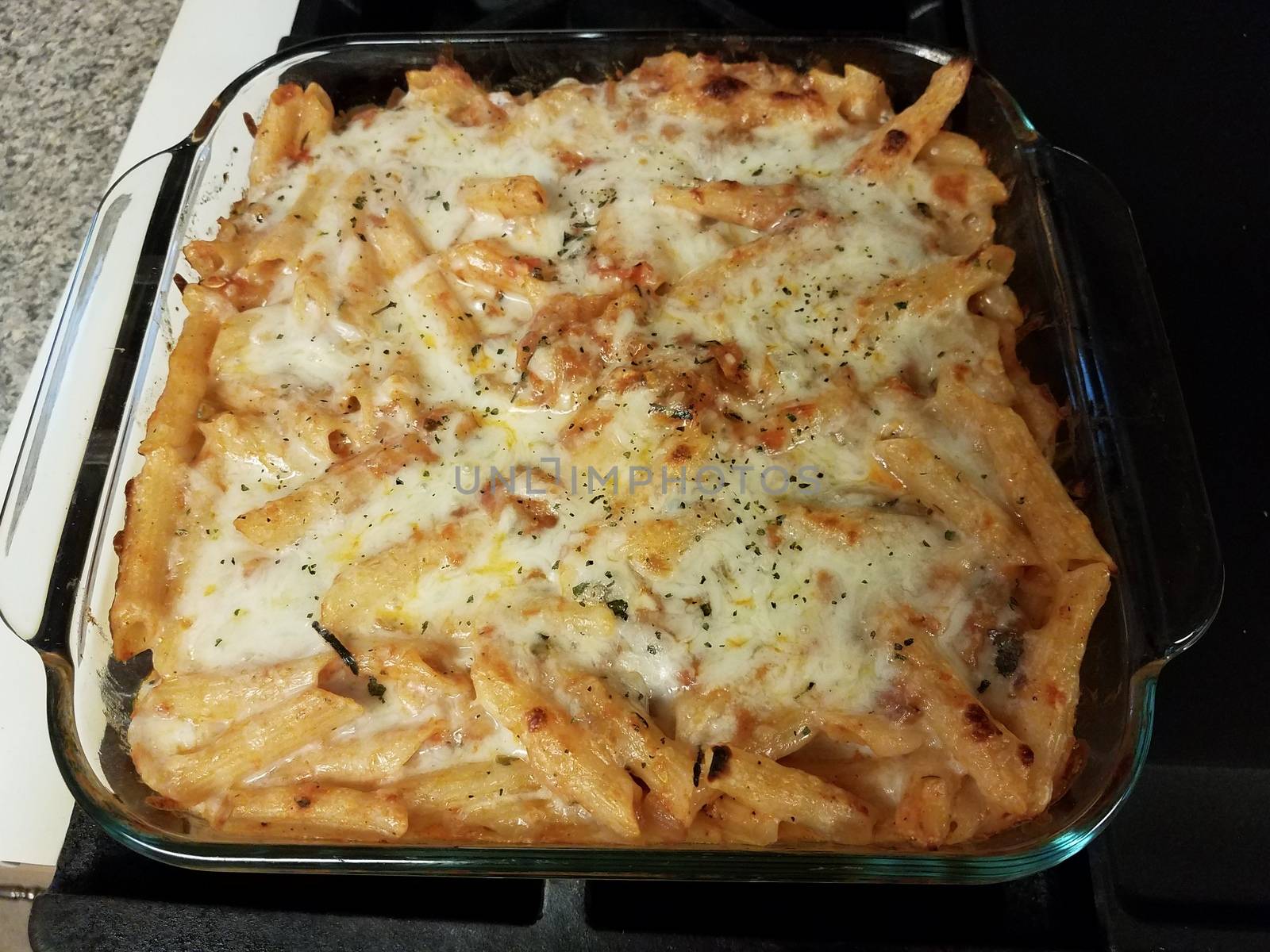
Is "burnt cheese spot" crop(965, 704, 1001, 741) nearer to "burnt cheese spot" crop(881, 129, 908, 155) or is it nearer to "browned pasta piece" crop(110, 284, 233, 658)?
"burnt cheese spot" crop(881, 129, 908, 155)

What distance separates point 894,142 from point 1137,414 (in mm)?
845

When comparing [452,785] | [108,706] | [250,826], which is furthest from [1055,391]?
Result: [108,706]

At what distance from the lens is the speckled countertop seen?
284cm

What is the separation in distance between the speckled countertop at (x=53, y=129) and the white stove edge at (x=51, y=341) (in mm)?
135

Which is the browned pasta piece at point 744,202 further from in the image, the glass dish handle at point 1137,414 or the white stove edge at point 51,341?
the white stove edge at point 51,341

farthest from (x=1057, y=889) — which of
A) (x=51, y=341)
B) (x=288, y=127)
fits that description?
(x=51, y=341)

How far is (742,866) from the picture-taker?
4.89ft

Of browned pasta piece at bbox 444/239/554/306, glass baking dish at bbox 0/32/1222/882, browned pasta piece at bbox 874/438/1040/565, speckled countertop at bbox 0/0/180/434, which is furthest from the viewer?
speckled countertop at bbox 0/0/180/434

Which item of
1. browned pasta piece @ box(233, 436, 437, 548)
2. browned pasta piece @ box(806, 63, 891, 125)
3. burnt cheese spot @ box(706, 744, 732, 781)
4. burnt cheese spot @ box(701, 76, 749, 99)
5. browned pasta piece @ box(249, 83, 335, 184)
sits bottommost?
burnt cheese spot @ box(706, 744, 732, 781)

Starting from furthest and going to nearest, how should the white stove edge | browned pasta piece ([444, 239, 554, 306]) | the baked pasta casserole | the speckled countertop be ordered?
the speckled countertop → browned pasta piece ([444, 239, 554, 306]) → the white stove edge → the baked pasta casserole

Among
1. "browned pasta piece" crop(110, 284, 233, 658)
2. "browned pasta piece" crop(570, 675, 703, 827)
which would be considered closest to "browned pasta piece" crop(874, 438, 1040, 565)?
"browned pasta piece" crop(570, 675, 703, 827)

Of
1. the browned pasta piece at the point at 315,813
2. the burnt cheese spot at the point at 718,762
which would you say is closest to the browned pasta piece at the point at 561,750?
the burnt cheese spot at the point at 718,762

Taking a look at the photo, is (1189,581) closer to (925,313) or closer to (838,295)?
(925,313)

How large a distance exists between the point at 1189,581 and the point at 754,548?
2.68 ft
